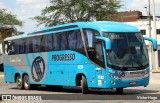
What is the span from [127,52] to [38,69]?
7.37 metres

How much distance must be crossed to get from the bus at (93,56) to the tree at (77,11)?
3450cm

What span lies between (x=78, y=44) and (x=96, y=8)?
4009 cm

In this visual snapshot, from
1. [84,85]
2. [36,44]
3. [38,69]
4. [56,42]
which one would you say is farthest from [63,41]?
[38,69]

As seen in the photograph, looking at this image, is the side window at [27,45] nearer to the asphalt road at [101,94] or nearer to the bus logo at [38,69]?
the bus logo at [38,69]

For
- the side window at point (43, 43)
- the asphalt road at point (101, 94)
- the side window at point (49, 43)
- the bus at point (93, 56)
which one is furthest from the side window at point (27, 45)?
the asphalt road at point (101, 94)

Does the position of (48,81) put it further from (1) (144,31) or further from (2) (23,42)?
(1) (144,31)

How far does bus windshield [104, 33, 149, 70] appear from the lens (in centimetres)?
1861

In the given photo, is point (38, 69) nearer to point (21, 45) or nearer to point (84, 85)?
point (21, 45)

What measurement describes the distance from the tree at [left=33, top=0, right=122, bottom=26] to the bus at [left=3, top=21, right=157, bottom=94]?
34.5 m

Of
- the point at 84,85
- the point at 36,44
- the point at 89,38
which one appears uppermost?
the point at 89,38

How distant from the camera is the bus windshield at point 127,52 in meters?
18.6

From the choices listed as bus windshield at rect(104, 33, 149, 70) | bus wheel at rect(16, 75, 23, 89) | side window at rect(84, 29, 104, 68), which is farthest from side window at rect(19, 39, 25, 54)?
bus windshield at rect(104, 33, 149, 70)

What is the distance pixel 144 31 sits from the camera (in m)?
67.4

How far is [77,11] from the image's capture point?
5919cm
